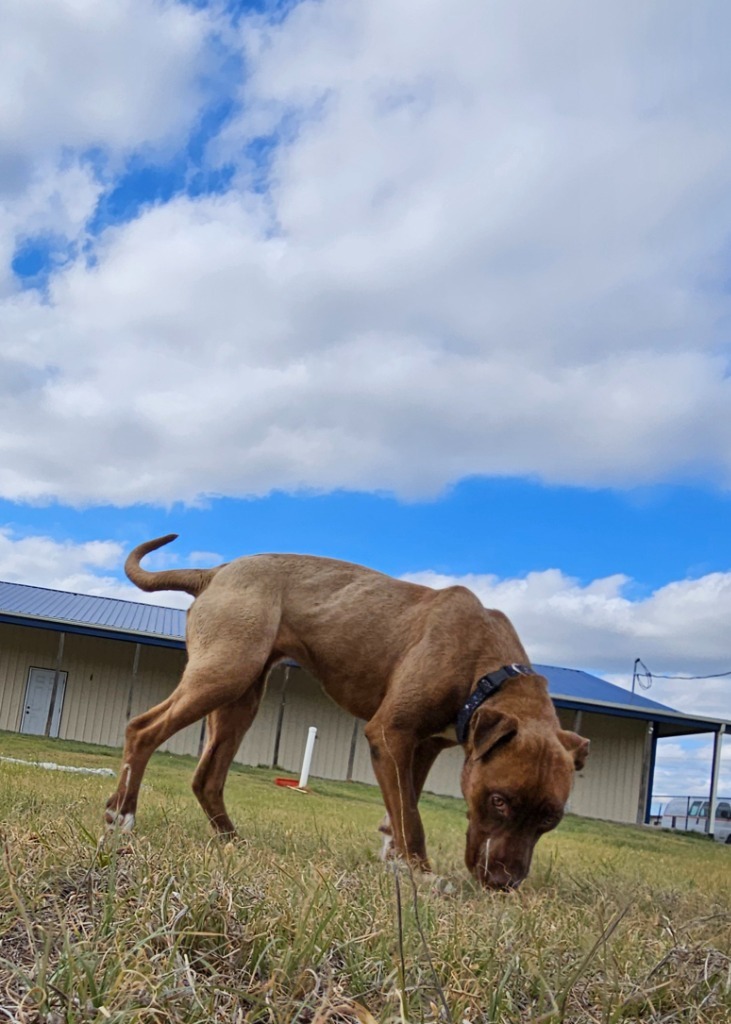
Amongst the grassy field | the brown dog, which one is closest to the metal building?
the brown dog

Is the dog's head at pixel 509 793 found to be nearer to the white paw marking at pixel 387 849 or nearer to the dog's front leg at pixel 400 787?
the dog's front leg at pixel 400 787

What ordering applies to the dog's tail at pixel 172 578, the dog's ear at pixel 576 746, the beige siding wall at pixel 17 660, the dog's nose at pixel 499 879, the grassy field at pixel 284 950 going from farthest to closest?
the beige siding wall at pixel 17 660 < the dog's tail at pixel 172 578 < the dog's ear at pixel 576 746 < the dog's nose at pixel 499 879 < the grassy field at pixel 284 950

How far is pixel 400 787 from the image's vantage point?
187 inches

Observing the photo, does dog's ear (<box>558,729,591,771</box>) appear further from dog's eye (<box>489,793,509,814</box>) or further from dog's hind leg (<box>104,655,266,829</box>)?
dog's hind leg (<box>104,655,266,829</box>)

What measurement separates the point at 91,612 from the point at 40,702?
293 centimetres

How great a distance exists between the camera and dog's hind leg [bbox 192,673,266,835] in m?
5.52

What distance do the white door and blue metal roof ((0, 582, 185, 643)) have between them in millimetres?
2032

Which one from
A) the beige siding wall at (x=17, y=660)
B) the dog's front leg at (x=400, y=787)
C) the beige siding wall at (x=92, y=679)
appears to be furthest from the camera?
the beige siding wall at (x=92, y=679)

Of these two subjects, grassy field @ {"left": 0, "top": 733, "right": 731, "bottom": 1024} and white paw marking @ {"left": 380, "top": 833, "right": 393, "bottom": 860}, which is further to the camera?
white paw marking @ {"left": 380, "top": 833, "right": 393, "bottom": 860}

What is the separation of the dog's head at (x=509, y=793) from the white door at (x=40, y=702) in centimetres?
2606

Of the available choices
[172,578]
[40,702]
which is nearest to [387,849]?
[172,578]

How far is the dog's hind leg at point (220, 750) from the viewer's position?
5516 millimetres

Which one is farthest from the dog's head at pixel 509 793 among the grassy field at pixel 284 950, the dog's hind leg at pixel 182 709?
the dog's hind leg at pixel 182 709

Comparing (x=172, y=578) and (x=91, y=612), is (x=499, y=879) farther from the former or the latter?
(x=91, y=612)
